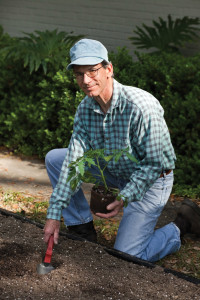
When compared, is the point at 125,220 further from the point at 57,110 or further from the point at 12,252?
the point at 57,110

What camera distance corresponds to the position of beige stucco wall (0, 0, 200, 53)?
772 cm

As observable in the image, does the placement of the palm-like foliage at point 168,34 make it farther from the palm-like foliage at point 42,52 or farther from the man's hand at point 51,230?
the man's hand at point 51,230

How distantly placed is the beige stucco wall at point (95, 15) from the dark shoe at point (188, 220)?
13.2ft

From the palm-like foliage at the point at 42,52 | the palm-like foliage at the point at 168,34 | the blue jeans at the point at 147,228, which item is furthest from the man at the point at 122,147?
the palm-like foliage at the point at 168,34

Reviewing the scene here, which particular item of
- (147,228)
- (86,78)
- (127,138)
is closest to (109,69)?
(86,78)

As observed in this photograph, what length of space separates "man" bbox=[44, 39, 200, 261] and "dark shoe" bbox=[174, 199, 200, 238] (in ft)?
0.54

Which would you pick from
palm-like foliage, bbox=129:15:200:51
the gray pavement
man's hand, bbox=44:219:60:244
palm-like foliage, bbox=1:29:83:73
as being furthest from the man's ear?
palm-like foliage, bbox=129:15:200:51

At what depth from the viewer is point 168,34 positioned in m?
7.47

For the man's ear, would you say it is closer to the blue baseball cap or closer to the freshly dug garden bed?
the blue baseball cap

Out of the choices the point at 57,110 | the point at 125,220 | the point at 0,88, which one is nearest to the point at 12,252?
the point at 125,220

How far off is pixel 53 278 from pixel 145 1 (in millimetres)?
6052

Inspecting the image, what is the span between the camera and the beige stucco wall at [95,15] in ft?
25.3

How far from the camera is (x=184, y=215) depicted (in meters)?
4.16

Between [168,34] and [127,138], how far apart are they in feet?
14.8
